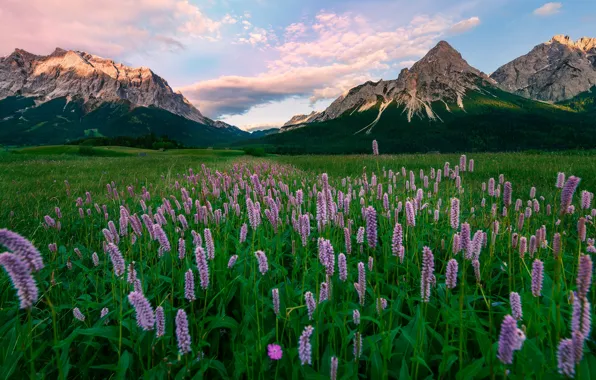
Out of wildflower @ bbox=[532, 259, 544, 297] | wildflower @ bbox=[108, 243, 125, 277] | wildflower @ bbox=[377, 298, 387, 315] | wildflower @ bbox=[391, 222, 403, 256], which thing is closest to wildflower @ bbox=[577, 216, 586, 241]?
wildflower @ bbox=[532, 259, 544, 297]

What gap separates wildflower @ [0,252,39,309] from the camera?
1212mm

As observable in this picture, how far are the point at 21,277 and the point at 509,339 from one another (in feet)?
6.48

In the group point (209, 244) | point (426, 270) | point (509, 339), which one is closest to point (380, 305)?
point (426, 270)

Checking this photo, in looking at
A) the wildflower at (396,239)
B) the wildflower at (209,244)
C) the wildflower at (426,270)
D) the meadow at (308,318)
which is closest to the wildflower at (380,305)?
the meadow at (308,318)

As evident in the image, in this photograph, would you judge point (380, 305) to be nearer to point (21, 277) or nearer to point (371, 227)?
point (371, 227)

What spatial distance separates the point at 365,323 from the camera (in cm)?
239

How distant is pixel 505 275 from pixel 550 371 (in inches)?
72.6

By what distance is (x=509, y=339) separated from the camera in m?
1.17

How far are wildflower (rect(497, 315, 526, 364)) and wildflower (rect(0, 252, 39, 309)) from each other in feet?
6.05

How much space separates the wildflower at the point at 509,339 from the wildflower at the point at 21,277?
1845 mm

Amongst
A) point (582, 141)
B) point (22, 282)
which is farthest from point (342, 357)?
point (582, 141)

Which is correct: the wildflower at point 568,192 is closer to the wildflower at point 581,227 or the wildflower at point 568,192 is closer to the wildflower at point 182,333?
the wildflower at point 581,227

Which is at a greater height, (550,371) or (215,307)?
(550,371)

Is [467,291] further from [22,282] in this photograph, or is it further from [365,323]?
[22,282]
